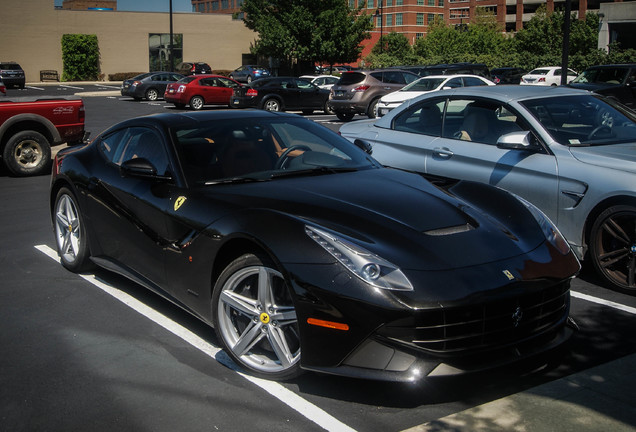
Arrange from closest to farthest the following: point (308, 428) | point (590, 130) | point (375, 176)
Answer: point (308, 428) < point (375, 176) < point (590, 130)

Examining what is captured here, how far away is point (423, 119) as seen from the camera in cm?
750

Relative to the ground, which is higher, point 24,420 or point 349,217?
point 349,217

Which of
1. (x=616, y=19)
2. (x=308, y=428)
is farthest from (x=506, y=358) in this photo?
(x=616, y=19)

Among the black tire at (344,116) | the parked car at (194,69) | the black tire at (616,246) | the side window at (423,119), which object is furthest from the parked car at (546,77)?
the black tire at (616,246)

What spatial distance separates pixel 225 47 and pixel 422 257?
68078 millimetres

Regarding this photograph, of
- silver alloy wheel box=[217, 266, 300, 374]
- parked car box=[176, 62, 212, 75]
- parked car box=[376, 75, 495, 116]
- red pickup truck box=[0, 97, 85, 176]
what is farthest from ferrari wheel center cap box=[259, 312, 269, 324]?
parked car box=[176, 62, 212, 75]

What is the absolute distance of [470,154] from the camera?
6.77 metres

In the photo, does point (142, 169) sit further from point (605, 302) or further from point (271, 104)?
point (271, 104)

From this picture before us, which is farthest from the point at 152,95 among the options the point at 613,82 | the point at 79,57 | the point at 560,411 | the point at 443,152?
the point at 560,411

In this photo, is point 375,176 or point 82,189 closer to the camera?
point 375,176

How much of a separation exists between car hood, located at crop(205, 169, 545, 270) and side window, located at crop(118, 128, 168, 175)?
0.64 meters

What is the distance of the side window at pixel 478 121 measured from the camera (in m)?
6.68

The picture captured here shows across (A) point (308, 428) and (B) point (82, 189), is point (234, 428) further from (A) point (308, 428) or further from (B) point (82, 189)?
(B) point (82, 189)

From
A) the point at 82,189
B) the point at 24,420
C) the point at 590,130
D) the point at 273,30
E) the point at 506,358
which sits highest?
the point at 273,30
